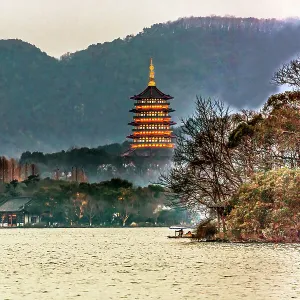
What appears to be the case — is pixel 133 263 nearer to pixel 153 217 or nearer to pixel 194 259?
pixel 194 259

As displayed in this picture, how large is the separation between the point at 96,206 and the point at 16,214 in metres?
15.5

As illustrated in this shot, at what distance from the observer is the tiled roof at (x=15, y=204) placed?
15886 centimetres

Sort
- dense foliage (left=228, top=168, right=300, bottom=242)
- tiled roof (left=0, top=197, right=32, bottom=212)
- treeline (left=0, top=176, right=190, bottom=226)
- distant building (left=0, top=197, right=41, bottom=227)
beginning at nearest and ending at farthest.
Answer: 1. dense foliage (left=228, top=168, right=300, bottom=242)
2. treeline (left=0, top=176, right=190, bottom=226)
3. distant building (left=0, top=197, right=41, bottom=227)
4. tiled roof (left=0, top=197, right=32, bottom=212)

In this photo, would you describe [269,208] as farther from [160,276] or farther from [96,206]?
[96,206]

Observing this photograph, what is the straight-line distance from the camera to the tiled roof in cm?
15886

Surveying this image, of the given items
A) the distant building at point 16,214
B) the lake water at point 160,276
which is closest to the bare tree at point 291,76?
the lake water at point 160,276

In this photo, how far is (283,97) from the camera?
61656mm

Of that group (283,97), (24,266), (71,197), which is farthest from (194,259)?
(71,197)

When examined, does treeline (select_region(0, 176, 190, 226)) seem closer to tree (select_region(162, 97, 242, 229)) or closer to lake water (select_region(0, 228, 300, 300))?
tree (select_region(162, 97, 242, 229))

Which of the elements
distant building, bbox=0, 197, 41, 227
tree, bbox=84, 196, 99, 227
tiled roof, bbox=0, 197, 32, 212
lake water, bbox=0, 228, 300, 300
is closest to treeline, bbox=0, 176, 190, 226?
tree, bbox=84, 196, 99, 227

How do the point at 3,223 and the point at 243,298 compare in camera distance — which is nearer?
the point at 243,298

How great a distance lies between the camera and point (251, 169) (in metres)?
63.3

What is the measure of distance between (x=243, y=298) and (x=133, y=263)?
16493 millimetres

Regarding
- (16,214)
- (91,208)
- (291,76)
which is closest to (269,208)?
(291,76)
